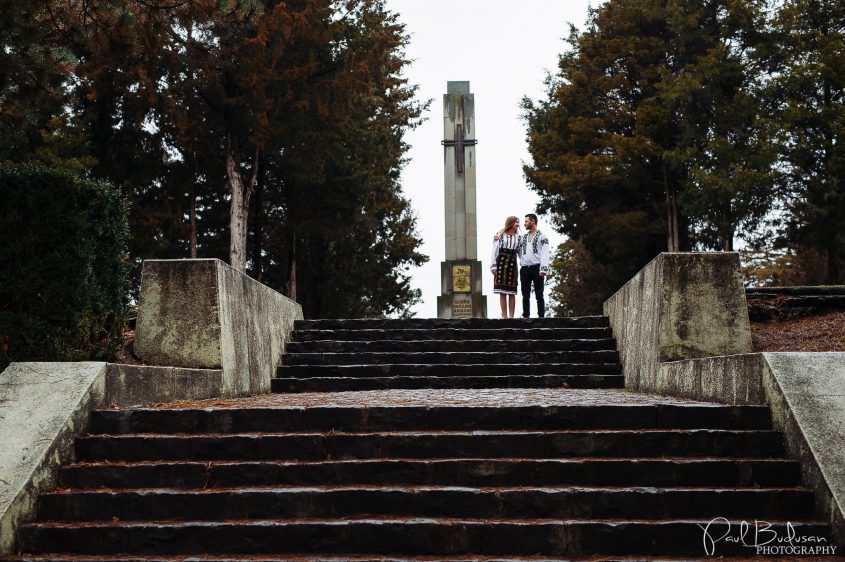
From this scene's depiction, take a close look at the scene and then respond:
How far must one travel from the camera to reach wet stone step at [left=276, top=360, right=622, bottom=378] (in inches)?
414

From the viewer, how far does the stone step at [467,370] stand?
10.5 m

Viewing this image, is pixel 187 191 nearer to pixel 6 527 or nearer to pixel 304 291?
pixel 304 291

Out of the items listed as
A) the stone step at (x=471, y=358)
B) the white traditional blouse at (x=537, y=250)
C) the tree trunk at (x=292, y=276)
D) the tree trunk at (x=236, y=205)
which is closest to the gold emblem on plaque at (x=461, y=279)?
the white traditional blouse at (x=537, y=250)

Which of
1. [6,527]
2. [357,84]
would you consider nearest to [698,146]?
[357,84]

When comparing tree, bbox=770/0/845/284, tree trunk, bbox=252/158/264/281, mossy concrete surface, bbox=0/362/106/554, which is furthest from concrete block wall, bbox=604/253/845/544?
tree trunk, bbox=252/158/264/281

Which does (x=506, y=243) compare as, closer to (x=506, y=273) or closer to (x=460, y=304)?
(x=506, y=273)

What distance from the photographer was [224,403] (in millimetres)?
7398

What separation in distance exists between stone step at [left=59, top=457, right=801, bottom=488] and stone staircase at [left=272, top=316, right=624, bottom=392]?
4317 mm

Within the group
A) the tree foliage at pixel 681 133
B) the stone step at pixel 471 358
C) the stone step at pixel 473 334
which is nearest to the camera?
the stone step at pixel 471 358

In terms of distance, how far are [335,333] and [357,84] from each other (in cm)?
1461

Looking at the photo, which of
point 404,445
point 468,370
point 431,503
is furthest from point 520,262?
point 431,503

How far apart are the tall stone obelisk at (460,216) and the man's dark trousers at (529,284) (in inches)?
210

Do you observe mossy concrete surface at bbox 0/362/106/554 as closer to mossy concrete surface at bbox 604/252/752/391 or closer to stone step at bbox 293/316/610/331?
mossy concrete surface at bbox 604/252/752/391

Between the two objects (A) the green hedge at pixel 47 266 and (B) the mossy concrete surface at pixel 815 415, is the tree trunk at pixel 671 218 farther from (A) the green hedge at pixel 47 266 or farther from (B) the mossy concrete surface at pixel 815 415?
(A) the green hedge at pixel 47 266
